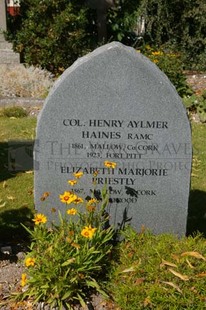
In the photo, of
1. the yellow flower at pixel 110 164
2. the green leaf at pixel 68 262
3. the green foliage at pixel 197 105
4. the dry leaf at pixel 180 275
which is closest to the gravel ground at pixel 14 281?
the green leaf at pixel 68 262

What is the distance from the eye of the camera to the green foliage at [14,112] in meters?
7.84

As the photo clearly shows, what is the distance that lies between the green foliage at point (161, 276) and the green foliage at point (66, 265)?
0.17m

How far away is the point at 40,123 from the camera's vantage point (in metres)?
3.47

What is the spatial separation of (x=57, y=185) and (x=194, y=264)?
1.19m

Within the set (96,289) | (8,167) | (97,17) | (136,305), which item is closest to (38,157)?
(96,289)

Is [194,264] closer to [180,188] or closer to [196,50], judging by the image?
[180,188]

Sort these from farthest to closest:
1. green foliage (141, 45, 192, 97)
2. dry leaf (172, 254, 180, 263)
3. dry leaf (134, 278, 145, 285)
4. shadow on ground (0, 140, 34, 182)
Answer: green foliage (141, 45, 192, 97), shadow on ground (0, 140, 34, 182), dry leaf (172, 254, 180, 263), dry leaf (134, 278, 145, 285)

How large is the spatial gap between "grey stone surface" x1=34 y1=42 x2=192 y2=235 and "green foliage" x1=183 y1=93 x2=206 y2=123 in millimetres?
4326

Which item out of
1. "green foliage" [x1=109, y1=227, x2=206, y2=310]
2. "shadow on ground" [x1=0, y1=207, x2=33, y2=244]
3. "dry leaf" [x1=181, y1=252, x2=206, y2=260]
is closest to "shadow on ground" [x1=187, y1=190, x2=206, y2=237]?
"green foliage" [x1=109, y1=227, x2=206, y2=310]

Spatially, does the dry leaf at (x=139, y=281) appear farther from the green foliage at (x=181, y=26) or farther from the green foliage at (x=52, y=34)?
the green foliage at (x=181, y=26)

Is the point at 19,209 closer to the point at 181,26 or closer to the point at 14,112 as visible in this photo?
the point at 14,112

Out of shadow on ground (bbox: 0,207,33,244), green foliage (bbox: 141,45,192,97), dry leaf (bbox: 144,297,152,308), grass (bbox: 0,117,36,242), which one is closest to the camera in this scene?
dry leaf (bbox: 144,297,152,308)

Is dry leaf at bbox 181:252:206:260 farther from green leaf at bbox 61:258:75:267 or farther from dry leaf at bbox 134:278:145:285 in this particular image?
green leaf at bbox 61:258:75:267

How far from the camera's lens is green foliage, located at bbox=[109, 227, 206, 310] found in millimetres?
2893
